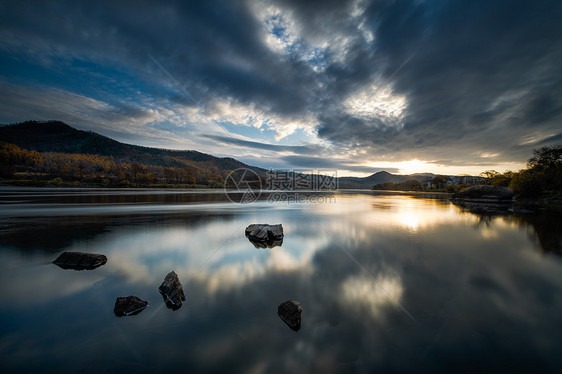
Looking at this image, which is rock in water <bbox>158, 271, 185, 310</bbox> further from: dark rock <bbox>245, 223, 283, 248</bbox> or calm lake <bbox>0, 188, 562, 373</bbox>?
dark rock <bbox>245, 223, 283, 248</bbox>

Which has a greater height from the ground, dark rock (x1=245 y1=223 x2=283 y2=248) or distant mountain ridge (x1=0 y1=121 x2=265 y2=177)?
distant mountain ridge (x1=0 y1=121 x2=265 y2=177)

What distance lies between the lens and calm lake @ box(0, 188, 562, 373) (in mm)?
3084

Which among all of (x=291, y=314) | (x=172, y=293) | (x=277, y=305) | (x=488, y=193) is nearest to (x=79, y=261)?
(x=172, y=293)

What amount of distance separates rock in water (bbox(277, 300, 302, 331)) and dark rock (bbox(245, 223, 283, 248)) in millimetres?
5172

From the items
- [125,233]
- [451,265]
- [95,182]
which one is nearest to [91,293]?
[125,233]

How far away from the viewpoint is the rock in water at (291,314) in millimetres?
3801

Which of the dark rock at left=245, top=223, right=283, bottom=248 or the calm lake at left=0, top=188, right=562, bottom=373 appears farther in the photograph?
the dark rock at left=245, top=223, right=283, bottom=248

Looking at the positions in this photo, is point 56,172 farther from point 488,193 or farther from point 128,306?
point 488,193

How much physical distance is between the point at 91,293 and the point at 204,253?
3555 millimetres

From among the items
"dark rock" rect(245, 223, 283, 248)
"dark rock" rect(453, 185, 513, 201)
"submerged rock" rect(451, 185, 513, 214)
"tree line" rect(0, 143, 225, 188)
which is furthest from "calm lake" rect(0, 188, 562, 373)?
"tree line" rect(0, 143, 225, 188)

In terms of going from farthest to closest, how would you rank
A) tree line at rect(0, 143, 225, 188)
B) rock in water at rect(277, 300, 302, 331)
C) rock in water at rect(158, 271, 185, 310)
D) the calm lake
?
1. tree line at rect(0, 143, 225, 188)
2. rock in water at rect(158, 271, 185, 310)
3. rock in water at rect(277, 300, 302, 331)
4. the calm lake

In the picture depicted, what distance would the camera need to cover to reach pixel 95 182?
7212 cm

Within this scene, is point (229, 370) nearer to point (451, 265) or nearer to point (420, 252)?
point (451, 265)

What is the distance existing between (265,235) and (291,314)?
6.13 meters
